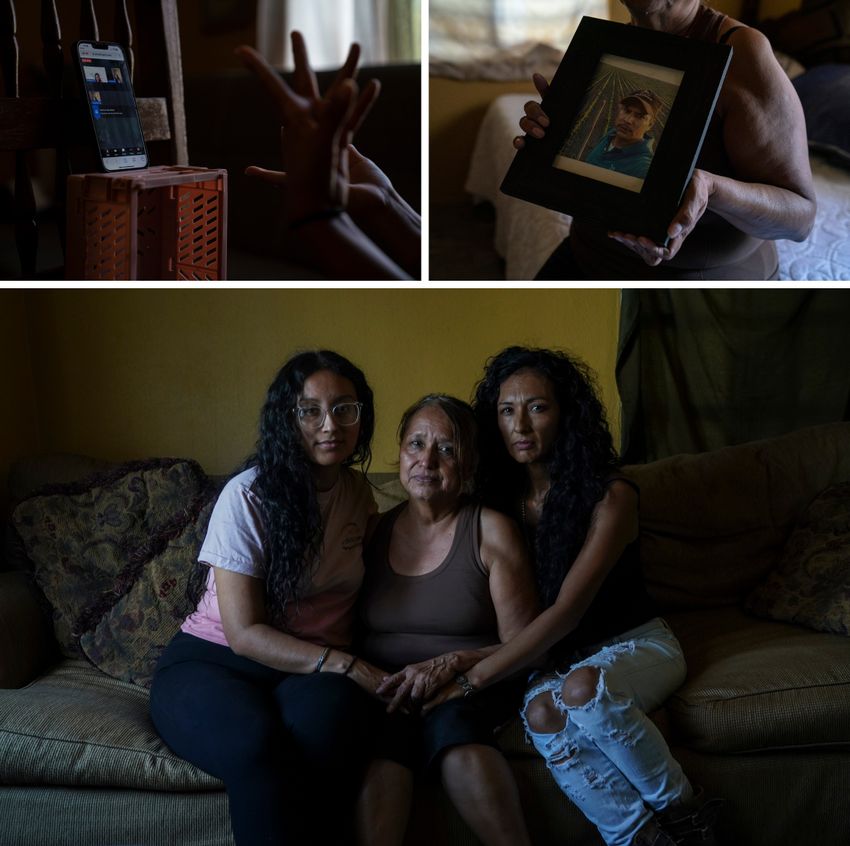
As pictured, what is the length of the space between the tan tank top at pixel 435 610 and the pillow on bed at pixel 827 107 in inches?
37.6

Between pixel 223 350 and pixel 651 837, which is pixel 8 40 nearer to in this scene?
pixel 223 350

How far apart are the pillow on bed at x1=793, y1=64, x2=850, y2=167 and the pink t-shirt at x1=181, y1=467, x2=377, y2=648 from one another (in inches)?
43.9

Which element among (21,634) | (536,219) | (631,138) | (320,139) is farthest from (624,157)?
(21,634)

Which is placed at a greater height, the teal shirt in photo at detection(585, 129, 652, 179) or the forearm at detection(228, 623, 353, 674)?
the teal shirt in photo at detection(585, 129, 652, 179)

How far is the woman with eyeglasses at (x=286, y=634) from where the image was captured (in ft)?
5.05

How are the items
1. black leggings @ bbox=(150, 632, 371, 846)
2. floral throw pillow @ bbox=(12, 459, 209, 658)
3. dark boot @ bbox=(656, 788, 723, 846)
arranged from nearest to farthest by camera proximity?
black leggings @ bbox=(150, 632, 371, 846) < dark boot @ bbox=(656, 788, 723, 846) < floral throw pillow @ bbox=(12, 459, 209, 658)

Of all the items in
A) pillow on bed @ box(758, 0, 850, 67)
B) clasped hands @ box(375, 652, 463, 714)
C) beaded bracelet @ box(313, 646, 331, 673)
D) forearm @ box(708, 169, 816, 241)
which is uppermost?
pillow on bed @ box(758, 0, 850, 67)

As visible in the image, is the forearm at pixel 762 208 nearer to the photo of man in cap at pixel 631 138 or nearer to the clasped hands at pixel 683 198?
the clasped hands at pixel 683 198

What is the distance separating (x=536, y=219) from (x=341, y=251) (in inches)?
16.1

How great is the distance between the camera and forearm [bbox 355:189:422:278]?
6.17 feet

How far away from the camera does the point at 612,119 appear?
1.68 m

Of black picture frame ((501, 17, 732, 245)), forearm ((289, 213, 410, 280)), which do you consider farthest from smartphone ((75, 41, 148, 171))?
black picture frame ((501, 17, 732, 245))

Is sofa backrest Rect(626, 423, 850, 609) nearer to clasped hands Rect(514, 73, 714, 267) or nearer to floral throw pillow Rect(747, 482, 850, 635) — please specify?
floral throw pillow Rect(747, 482, 850, 635)

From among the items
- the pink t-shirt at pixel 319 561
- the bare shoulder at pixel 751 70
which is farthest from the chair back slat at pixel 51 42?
the bare shoulder at pixel 751 70
